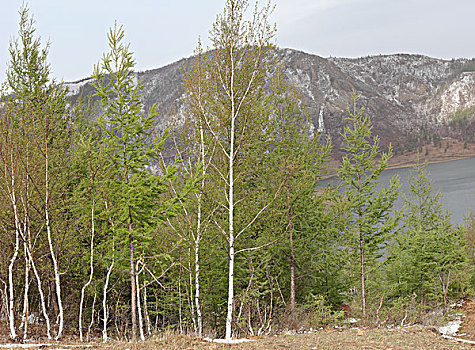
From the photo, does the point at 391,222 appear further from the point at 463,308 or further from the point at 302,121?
the point at 463,308

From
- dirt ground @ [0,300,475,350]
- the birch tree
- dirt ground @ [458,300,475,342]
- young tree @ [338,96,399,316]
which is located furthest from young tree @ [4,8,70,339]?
dirt ground @ [458,300,475,342]

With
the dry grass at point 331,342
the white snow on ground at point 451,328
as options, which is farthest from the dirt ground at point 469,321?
the dry grass at point 331,342

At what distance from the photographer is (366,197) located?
14.7m

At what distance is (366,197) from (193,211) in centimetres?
721

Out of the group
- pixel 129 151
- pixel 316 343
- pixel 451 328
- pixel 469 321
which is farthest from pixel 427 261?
pixel 129 151

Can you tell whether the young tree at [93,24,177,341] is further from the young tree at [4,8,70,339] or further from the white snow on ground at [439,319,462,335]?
the white snow on ground at [439,319,462,335]

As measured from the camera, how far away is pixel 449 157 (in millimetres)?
185125

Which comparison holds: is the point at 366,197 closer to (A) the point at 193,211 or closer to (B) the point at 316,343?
(A) the point at 193,211

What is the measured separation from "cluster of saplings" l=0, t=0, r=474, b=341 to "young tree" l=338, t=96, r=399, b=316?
0.07 m

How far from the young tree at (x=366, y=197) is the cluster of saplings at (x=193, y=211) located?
0.07m

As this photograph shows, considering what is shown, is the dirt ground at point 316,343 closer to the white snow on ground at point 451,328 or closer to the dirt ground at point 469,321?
the dirt ground at point 469,321

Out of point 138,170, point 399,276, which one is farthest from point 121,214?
point 399,276

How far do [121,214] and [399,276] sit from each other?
50.5ft

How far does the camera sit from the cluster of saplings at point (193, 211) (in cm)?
850
